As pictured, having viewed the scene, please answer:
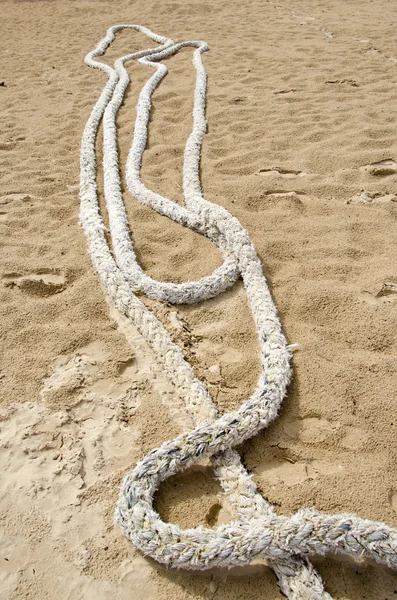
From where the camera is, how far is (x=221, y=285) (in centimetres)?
240

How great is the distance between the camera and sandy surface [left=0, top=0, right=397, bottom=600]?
5.19 feet

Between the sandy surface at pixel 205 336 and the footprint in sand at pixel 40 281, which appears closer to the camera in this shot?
the sandy surface at pixel 205 336

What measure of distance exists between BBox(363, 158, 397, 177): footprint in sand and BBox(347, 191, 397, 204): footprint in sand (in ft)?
0.90

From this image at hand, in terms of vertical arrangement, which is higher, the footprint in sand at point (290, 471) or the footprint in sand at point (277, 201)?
the footprint in sand at point (277, 201)

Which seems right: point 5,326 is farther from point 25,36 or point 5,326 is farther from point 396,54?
point 25,36

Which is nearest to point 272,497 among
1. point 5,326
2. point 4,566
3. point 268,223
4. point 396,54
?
point 4,566

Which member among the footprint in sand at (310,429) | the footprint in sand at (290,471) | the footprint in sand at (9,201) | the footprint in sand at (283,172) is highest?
the footprint in sand at (283,172)

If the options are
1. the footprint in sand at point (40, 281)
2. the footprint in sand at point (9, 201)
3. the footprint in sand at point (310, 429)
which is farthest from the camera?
the footprint in sand at point (9, 201)

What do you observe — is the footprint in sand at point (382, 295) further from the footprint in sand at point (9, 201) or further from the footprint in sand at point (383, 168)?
the footprint in sand at point (9, 201)

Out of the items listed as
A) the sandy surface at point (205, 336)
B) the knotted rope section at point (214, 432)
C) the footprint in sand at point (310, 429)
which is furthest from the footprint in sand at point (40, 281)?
the footprint in sand at point (310, 429)

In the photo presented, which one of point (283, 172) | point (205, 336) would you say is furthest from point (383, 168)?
point (205, 336)

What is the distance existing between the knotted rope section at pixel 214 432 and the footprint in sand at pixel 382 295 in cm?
47

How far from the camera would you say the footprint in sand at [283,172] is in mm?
3303

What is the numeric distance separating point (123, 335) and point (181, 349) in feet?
0.96
